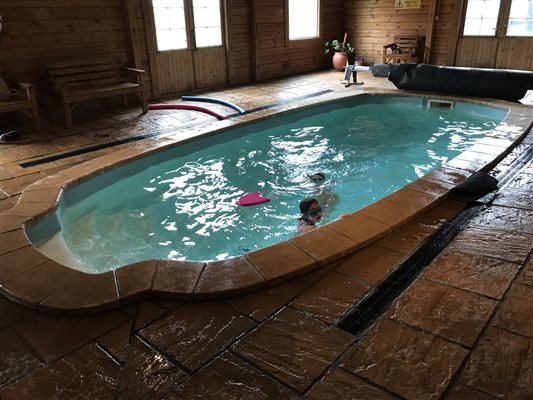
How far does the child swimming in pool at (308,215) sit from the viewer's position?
3.59 m

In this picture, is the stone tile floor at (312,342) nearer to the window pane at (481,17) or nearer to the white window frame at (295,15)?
the window pane at (481,17)

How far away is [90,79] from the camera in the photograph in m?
6.07

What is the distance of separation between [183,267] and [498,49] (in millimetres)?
8679

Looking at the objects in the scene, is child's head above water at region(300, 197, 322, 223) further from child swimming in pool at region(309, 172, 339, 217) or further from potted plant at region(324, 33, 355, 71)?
potted plant at region(324, 33, 355, 71)

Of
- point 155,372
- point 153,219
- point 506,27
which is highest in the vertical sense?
point 506,27

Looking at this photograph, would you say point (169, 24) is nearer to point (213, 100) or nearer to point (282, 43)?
point (213, 100)

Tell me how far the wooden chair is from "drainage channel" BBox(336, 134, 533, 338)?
22.4ft

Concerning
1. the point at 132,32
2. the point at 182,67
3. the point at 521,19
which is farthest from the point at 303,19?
the point at 132,32

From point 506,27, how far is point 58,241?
888 cm

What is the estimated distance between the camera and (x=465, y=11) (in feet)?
28.1

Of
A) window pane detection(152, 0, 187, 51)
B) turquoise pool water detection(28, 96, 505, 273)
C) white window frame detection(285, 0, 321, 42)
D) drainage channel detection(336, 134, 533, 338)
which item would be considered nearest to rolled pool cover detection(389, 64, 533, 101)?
turquoise pool water detection(28, 96, 505, 273)

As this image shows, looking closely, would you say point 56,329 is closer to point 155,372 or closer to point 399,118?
point 155,372

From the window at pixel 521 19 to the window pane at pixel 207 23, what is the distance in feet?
18.5

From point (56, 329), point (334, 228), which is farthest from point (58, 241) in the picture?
point (334, 228)
